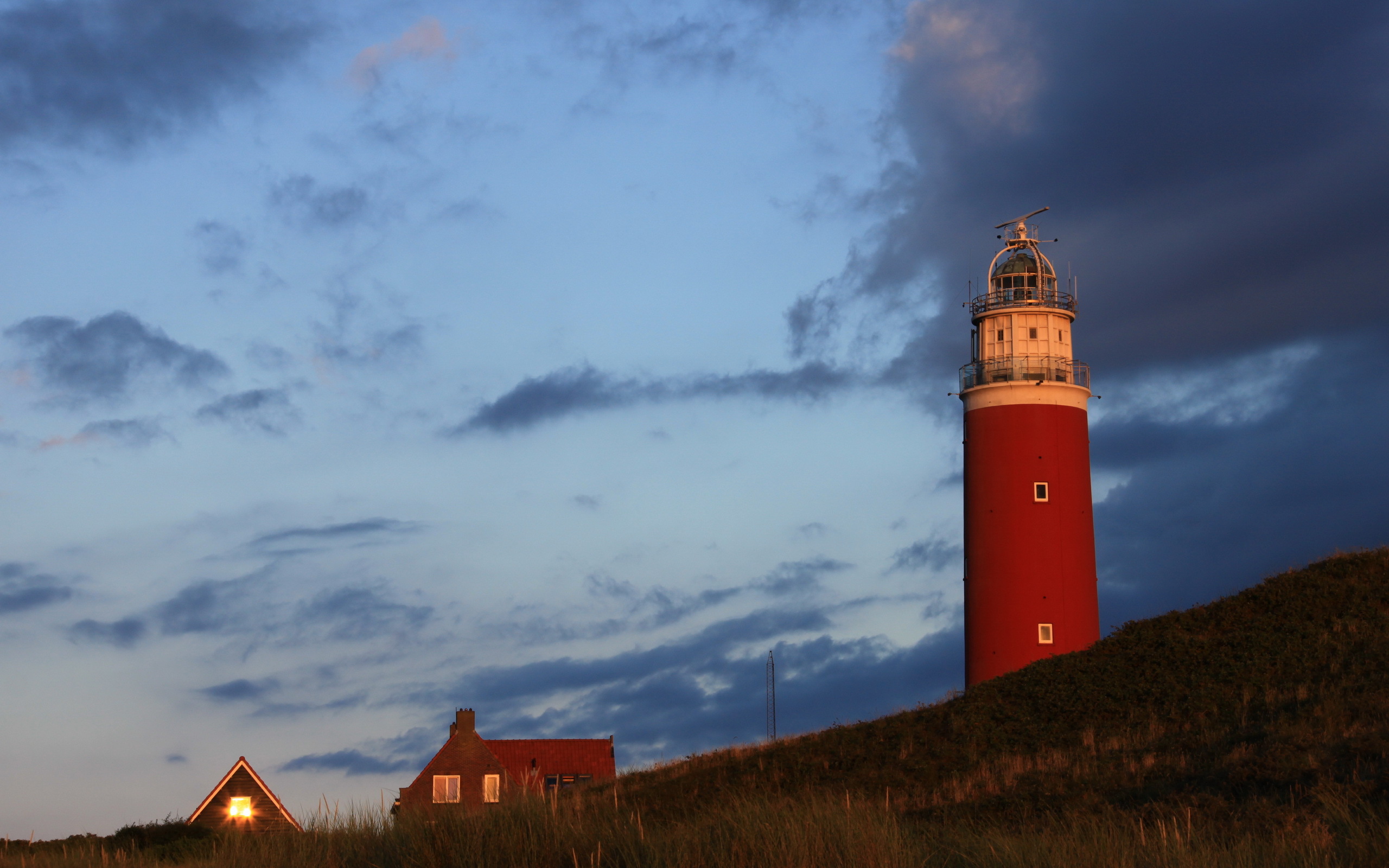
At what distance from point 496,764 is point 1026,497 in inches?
979

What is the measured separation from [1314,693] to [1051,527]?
1066 centimetres

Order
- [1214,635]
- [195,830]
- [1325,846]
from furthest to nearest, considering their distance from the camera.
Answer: [195,830] < [1214,635] < [1325,846]

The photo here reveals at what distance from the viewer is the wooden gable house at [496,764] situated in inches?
2066

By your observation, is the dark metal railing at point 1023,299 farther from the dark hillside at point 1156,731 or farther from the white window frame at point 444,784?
the white window frame at point 444,784

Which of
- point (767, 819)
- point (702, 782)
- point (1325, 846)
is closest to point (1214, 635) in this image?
point (702, 782)

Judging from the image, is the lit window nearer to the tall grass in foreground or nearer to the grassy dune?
the grassy dune

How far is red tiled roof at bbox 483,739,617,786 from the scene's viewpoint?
60281 millimetres

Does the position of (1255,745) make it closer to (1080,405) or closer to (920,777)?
(920,777)

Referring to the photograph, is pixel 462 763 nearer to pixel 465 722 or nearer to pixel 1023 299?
pixel 465 722

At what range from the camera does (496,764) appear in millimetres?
53969

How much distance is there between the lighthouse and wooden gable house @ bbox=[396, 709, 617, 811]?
49.3 ft

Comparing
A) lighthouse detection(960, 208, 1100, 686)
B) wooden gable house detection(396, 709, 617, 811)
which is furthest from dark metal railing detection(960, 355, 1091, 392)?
wooden gable house detection(396, 709, 617, 811)

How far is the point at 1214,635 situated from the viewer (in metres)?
39.6

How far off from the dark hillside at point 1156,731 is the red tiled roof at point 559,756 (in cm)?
1950
